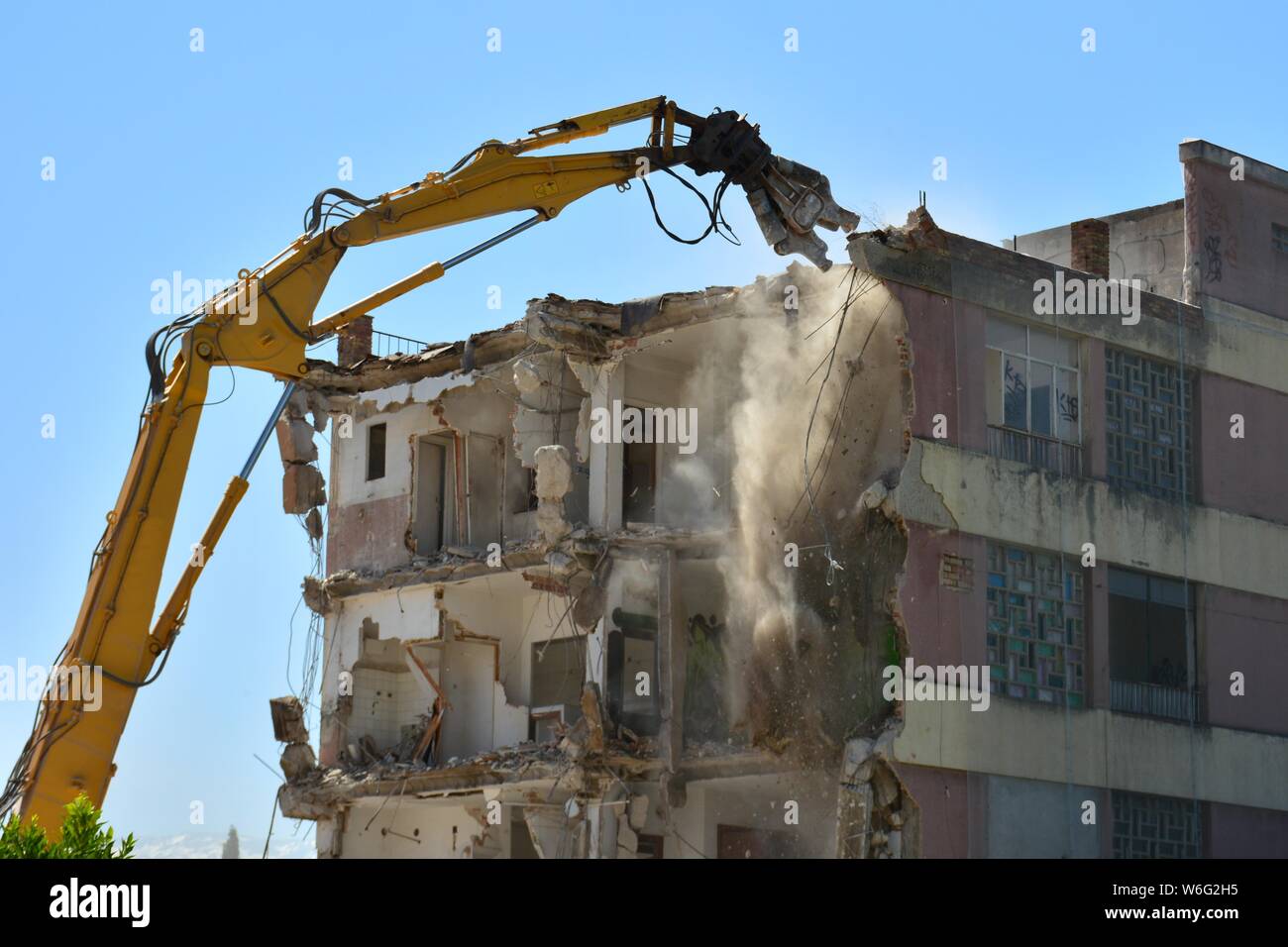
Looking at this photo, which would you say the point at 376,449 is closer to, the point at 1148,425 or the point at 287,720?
the point at 287,720

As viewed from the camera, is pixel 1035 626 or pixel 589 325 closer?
pixel 1035 626

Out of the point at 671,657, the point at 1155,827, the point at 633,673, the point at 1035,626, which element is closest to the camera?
the point at 1035,626

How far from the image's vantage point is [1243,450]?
31.1 m

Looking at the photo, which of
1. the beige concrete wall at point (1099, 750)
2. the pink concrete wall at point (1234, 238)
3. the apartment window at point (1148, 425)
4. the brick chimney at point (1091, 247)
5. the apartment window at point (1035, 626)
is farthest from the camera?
the brick chimney at point (1091, 247)

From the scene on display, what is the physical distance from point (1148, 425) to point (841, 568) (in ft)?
19.3

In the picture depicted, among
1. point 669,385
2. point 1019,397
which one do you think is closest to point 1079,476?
point 1019,397

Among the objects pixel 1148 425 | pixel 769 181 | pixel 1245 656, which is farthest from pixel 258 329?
pixel 1245 656

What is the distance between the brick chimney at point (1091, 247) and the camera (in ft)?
104

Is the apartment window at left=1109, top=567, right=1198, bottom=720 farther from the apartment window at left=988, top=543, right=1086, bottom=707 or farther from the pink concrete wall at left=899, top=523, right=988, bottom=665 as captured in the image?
the pink concrete wall at left=899, top=523, right=988, bottom=665

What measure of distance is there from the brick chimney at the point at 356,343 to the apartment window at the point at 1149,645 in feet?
48.3

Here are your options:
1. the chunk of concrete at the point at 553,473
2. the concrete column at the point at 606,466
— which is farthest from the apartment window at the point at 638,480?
the chunk of concrete at the point at 553,473

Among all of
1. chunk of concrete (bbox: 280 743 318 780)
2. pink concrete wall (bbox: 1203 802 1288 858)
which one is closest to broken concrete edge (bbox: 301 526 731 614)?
chunk of concrete (bbox: 280 743 318 780)

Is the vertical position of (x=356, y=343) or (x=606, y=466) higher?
(x=356, y=343)

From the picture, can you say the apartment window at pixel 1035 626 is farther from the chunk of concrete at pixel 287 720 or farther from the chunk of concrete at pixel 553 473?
the chunk of concrete at pixel 287 720
